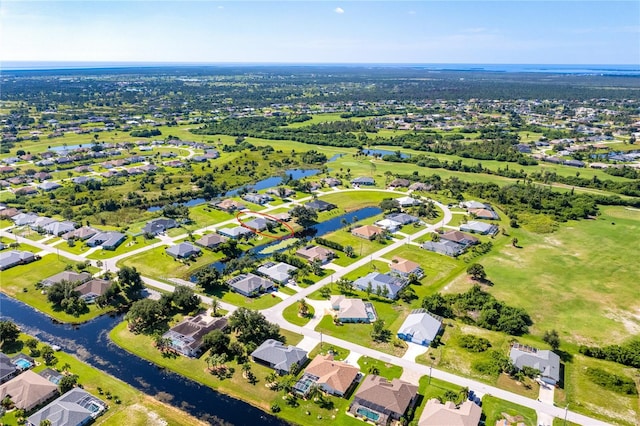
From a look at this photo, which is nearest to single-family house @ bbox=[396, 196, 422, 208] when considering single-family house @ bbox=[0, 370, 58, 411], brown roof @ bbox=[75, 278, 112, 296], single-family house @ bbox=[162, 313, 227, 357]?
→ single-family house @ bbox=[162, 313, 227, 357]

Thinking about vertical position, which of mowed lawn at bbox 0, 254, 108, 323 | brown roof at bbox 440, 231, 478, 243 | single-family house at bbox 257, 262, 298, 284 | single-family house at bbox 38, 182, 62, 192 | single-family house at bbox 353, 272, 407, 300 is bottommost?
mowed lawn at bbox 0, 254, 108, 323

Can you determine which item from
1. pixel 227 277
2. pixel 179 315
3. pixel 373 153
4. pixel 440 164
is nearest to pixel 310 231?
pixel 227 277

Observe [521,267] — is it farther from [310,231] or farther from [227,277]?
[227,277]

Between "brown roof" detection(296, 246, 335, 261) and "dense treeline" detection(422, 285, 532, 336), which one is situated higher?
"brown roof" detection(296, 246, 335, 261)

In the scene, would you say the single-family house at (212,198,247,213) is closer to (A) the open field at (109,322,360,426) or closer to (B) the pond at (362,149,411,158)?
(A) the open field at (109,322,360,426)

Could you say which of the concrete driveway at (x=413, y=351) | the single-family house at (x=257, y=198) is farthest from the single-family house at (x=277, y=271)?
the single-family house at (x=257, y=198)

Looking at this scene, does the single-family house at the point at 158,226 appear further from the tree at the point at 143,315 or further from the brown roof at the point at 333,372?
the brown roof at the point at 333,372
